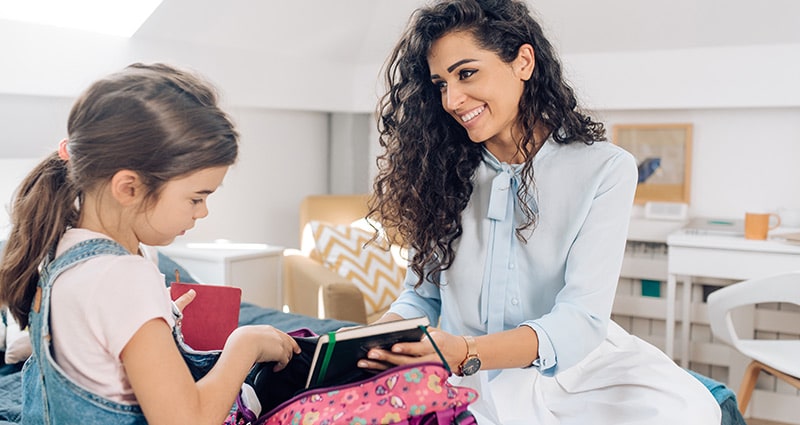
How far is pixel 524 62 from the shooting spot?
4.95 ft

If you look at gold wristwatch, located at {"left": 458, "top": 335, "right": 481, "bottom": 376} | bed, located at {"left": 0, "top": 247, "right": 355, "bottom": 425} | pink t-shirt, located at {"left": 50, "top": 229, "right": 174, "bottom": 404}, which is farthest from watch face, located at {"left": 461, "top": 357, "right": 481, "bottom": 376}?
bed, located at {"left": 0, "top": 247, "right": 355, "bottom": 425}

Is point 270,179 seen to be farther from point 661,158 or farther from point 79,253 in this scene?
point 79,253

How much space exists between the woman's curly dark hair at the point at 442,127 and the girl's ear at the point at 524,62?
10 mm

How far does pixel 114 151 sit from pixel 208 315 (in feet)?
1.37

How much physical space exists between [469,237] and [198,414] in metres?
0.76

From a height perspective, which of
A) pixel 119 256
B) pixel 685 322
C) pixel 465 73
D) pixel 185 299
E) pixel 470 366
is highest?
pixel 465 73

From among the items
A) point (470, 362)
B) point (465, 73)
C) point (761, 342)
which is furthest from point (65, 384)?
point (761, 342)

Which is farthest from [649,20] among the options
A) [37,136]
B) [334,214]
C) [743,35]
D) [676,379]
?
[37,136]

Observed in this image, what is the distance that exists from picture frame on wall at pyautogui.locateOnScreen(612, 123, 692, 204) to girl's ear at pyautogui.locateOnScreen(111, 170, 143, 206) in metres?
2.81

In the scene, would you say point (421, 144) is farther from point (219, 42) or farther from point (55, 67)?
point (219, 42)

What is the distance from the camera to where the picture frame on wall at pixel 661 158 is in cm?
338

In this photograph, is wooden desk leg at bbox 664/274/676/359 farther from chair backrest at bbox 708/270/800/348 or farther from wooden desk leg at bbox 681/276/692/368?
chair backrest at bbox 708/270/800/348

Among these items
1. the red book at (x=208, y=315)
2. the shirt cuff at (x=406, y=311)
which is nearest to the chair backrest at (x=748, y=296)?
the shirt cuff at (x=406, y=311)

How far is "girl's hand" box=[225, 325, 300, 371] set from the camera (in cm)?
108
